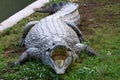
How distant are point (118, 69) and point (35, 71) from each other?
115 centimetres

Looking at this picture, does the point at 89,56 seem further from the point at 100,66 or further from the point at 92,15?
the point at 92,15

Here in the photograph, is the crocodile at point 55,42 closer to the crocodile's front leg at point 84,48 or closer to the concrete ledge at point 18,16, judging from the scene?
the crocodile's front leg at point 84,48

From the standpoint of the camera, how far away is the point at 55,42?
5469 millimetres

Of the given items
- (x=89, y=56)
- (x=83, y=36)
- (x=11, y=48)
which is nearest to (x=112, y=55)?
(x=89, y=56)

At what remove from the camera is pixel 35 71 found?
547 centimetres

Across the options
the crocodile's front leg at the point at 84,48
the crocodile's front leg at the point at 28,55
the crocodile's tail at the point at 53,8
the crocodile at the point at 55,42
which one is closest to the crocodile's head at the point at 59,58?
the crocodile at the point at 55,42

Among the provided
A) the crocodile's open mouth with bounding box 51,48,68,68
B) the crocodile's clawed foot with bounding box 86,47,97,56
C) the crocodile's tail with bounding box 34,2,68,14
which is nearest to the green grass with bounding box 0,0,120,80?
the crocodile's clawed foot with bounding box 86,47,97,56

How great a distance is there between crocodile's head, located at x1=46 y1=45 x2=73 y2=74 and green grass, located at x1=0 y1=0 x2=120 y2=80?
0.55ft

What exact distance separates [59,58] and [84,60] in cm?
78

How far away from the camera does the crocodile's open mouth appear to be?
5203 millimetres

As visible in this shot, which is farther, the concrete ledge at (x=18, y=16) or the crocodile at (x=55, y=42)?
the concrete ledge at (x=18, y=16)

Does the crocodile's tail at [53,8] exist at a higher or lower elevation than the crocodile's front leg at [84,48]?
higher

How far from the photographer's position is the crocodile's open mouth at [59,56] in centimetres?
520

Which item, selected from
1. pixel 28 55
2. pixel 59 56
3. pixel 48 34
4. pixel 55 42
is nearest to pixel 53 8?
pixel 48 34
